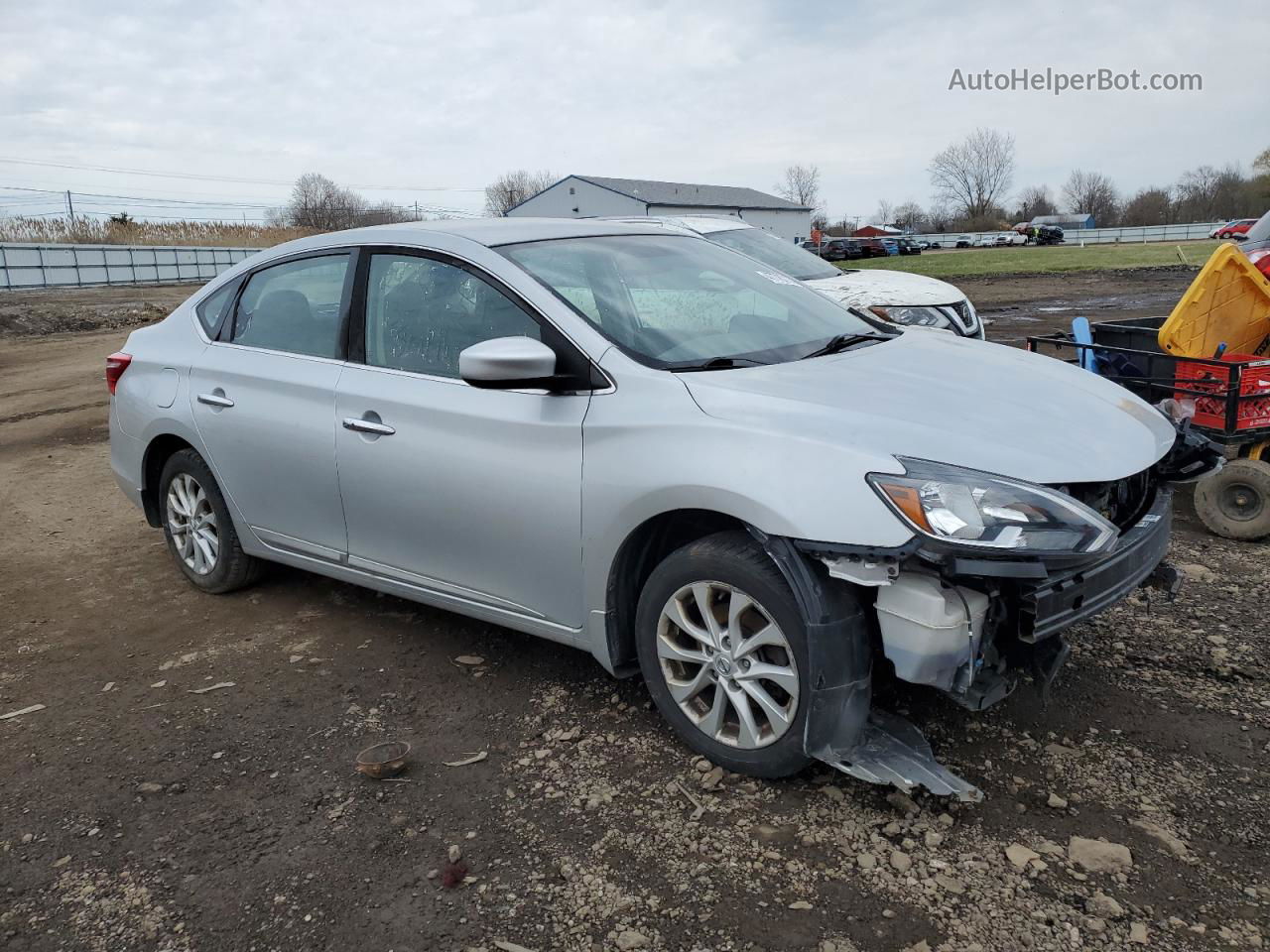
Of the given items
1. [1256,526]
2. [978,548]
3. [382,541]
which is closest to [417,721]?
[382,541]

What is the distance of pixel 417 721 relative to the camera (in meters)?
3.72

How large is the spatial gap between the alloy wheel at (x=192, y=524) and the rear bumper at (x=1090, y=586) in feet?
12.4

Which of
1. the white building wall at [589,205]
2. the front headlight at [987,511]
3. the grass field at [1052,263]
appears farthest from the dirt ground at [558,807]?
the white building wall at [589,205]

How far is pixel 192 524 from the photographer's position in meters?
5.09

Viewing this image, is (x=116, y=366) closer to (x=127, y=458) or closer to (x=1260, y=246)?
(x=127, y=458)

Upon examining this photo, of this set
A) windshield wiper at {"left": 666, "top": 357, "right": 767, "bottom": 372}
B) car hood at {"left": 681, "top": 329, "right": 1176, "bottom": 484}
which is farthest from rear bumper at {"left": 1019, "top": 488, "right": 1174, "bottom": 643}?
windshield wiper at {"left": 666, "top": 357, "right": 767, "bottom": 372}

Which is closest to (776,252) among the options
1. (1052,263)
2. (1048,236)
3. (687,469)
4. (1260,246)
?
A: (1260,246)

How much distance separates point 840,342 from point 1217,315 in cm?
317

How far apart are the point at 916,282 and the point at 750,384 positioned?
686 cm

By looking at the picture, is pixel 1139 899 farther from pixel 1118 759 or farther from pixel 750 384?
pixel 750 384

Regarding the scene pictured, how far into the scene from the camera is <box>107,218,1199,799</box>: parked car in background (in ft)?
9.23

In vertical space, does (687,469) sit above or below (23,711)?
above

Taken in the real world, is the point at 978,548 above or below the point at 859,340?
below

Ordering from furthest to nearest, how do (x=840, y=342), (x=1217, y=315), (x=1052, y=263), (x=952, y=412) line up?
1. (x=1052, y=263)
2. (x=1217, y=315)
3. (x=840, y=342)
4. (x=952, y=412)
